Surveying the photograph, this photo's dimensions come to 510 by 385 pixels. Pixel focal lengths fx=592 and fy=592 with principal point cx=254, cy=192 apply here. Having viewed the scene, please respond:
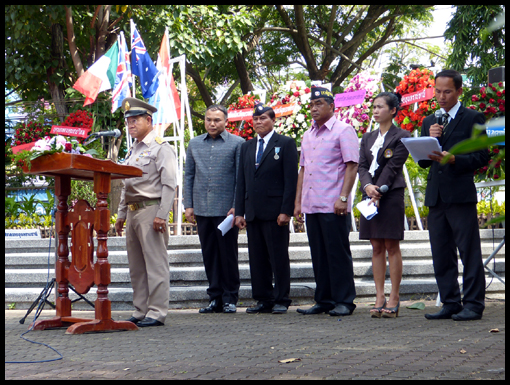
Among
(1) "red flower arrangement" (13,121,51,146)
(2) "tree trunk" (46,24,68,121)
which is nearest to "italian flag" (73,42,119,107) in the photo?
(1) "red flower arrangement" (13,121,51,146)

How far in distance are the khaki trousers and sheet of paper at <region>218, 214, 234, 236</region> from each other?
70cm

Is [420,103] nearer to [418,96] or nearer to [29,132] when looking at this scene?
[418,96]

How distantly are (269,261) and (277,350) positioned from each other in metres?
2.43

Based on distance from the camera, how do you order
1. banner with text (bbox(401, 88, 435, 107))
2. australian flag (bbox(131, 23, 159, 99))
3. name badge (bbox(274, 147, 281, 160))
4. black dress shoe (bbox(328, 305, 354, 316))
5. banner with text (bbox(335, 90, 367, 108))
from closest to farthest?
black dress shoe (bbox(328, 305, 354, 316))
name badge (bbox(274, 147, 281, 160))
banner with text (bbox(401, 88, 435, 107))
banner with text (bbox(335, 90, 367, 108))
australian flag (bbox(131, 23, 159, 99))

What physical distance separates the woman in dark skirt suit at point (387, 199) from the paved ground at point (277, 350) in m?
0.36

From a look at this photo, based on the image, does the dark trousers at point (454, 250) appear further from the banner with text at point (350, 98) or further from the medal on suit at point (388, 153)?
the banner with text at point (350, 98)

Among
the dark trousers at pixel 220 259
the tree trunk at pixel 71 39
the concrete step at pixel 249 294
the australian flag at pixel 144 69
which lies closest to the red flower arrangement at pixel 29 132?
the tree trunk at pixel 71 39

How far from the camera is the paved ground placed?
3445 mm

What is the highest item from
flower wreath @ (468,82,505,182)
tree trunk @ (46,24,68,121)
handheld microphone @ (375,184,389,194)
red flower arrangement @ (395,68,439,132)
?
tree trunk @ (46,24,68,121)

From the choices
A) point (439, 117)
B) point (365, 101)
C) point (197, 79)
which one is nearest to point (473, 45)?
point (197, 79)

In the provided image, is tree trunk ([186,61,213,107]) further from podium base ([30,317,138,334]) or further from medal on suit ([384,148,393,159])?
podium base ([30,317,138,334])

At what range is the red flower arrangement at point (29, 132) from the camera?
1398 cm

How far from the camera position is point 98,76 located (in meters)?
11.6

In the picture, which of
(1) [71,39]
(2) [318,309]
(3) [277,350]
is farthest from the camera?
(1) [71,39]
